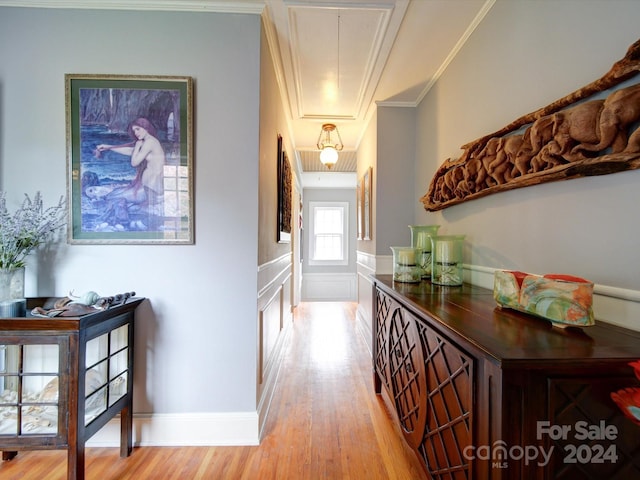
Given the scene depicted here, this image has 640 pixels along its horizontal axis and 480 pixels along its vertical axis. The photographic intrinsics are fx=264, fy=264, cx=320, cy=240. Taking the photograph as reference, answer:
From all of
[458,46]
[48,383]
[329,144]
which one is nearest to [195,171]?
[48,383]

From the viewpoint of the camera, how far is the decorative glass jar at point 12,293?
4.31ft

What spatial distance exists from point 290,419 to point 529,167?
6.99 feet

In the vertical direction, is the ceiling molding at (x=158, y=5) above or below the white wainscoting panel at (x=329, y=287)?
above

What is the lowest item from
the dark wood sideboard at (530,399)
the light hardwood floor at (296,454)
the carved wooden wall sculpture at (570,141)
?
the light hardwood floor at (296,454)

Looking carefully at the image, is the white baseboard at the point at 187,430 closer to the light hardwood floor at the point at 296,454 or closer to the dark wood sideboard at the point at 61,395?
the light hardwood floor at the point at 296,454

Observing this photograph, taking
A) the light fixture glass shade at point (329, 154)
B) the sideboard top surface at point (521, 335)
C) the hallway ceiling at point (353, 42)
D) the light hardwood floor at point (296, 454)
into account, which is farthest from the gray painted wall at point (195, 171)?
the light fixture glass shade at point (329, 154)

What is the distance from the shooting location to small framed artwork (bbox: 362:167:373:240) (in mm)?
3244

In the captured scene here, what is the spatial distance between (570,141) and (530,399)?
1.02m

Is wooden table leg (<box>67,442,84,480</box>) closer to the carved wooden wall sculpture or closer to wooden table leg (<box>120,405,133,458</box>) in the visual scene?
wooden table leg (<box>120,405,133,458</box>)

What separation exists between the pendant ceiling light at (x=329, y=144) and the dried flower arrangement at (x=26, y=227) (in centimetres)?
256

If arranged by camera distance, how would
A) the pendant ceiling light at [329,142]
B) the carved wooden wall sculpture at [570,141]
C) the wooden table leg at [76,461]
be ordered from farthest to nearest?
the pendant ceiling light at [329,142] → the wooden table leg at [76,461] → the carved wooden wall sculpture at [570,141]

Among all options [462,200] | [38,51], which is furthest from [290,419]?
[38,51]

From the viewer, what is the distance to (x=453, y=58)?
6.94 ft

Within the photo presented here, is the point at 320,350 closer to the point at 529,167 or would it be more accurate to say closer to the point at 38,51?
the point at 529,167
